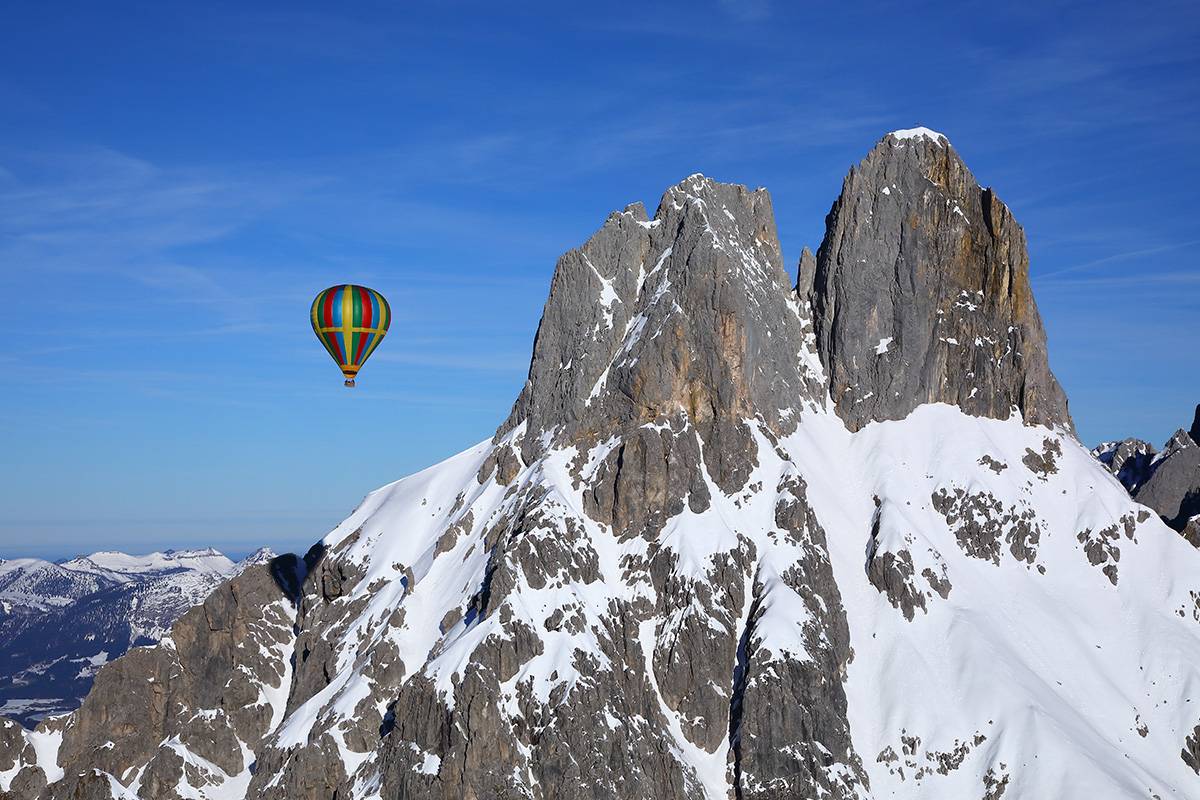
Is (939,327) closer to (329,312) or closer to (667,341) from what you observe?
(667,341)

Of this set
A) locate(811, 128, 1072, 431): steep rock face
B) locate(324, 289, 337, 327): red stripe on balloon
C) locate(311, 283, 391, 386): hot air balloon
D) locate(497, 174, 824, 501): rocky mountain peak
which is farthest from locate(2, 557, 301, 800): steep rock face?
locate(811, 128, 1072, 431): steep rock face

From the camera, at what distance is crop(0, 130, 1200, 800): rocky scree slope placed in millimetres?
148000

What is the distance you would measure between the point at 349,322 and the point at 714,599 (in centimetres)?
5585

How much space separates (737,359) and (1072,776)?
68.9 m

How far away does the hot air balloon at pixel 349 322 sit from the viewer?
150 meters

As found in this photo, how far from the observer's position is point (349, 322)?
149750 mm

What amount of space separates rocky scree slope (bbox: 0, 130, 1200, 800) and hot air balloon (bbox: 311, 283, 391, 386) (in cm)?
2999

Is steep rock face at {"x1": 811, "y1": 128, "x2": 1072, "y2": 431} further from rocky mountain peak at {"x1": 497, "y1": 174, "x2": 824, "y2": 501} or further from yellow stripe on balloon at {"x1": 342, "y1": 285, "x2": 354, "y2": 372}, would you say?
yellow stripe on balloon at {"x1": 342, "y1": 285, "x2": 354, "y2": 372}

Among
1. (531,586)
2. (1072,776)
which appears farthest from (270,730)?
(1072,776)

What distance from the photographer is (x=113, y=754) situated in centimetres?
17425

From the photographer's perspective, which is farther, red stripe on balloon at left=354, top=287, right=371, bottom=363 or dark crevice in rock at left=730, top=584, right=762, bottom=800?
dark crevice in rock at left=730, top=584, right=762, bottom=800

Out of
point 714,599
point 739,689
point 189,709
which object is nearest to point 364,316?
point 714,599

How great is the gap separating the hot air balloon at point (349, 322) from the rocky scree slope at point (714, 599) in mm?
29986

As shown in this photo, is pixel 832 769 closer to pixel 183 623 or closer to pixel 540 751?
pixel 540 751
